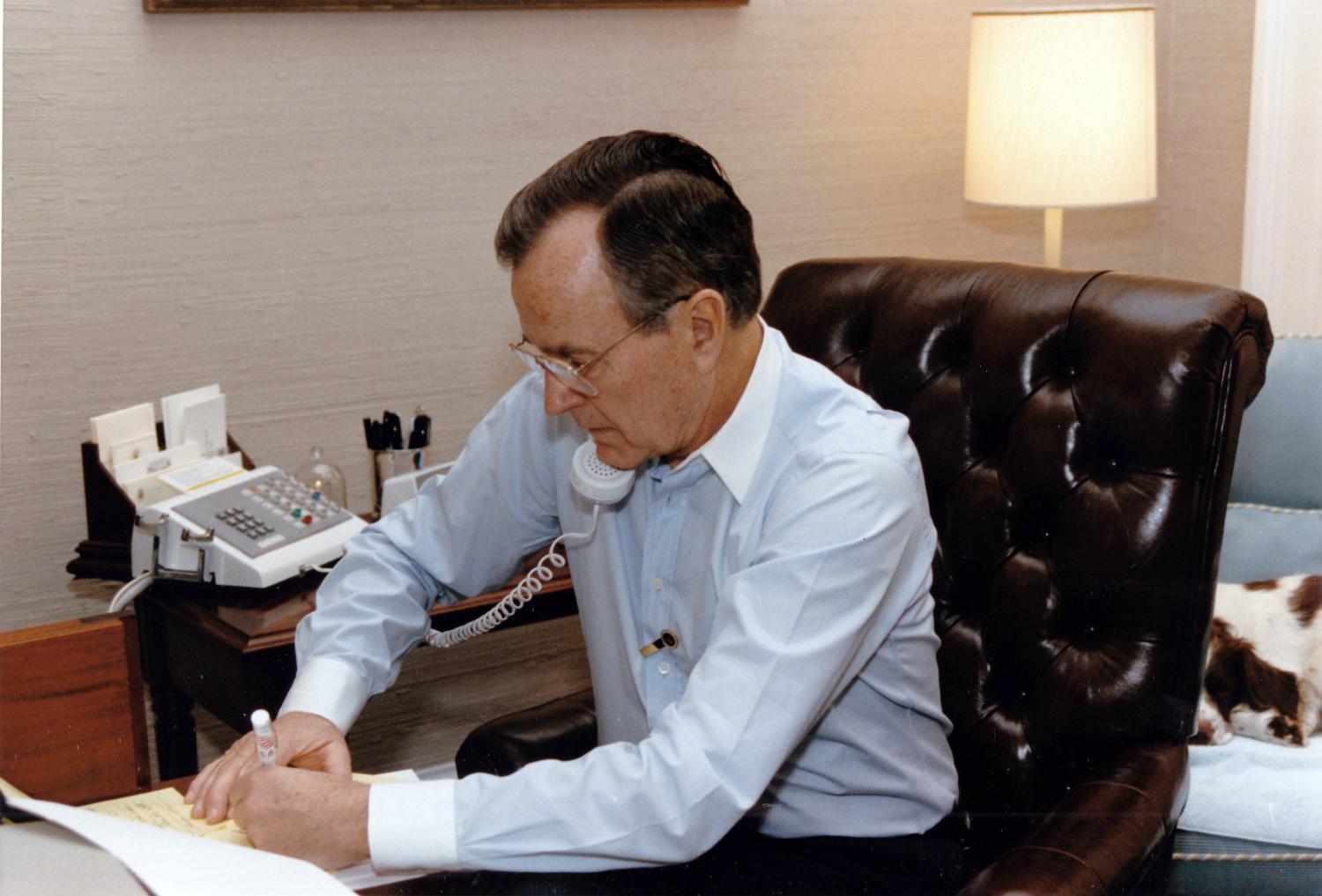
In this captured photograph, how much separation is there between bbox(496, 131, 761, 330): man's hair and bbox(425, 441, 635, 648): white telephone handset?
235 millimetres

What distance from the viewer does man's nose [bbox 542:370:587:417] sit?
54.6 inches

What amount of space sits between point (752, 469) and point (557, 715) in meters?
0.53

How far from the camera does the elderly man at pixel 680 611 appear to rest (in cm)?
120

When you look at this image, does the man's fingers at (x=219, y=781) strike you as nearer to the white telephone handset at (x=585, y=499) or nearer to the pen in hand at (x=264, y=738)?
the pen in hand at (x=264, y=738)

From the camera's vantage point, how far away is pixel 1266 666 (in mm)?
1872

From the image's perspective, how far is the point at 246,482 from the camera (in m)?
2.01

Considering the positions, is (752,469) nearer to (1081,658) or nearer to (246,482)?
(1081,658)

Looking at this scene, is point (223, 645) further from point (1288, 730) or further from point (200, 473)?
point (1288, 730)

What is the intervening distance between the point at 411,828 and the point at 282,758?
0.25 metres

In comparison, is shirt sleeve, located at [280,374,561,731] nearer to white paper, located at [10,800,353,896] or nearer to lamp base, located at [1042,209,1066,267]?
white paper, located at [10,800,353,896]

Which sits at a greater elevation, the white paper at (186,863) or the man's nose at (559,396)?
the man's nose at (559,396)

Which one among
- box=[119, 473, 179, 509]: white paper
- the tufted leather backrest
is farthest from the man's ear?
box=[119, 473, 179, 509]: white paper

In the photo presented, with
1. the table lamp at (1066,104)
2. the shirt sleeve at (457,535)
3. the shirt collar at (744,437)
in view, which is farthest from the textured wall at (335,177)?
the shirt collar at (744,437)

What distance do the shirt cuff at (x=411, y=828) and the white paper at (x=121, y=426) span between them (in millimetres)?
1058
